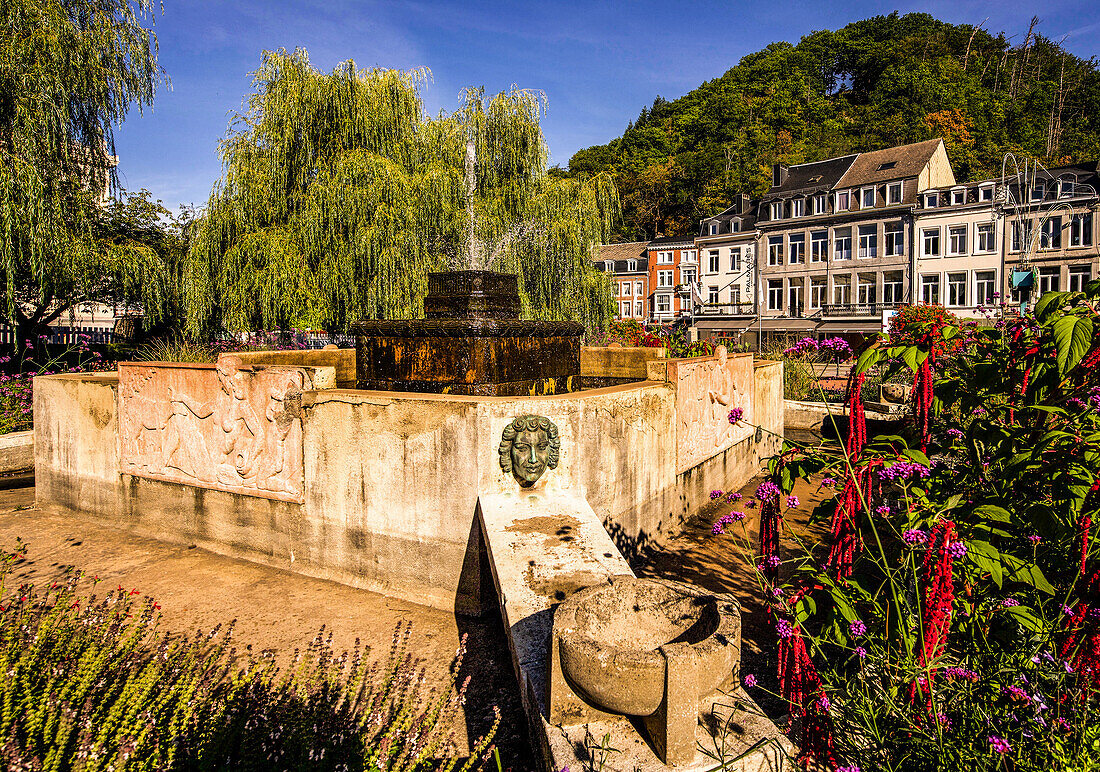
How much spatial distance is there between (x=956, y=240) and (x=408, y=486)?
41.6m

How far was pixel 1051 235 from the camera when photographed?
3606cm

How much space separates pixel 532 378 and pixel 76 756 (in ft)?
15.4

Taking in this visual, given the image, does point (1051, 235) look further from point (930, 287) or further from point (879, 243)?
point (879, 243)

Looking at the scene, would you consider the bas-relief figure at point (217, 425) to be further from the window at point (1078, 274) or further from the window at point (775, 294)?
the window at point (775, 294)

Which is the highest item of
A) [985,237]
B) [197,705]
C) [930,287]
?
[985,237]

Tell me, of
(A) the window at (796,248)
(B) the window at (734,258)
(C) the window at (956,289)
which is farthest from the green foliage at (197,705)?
(B) the window at (734,258)

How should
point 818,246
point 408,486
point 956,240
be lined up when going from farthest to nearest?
point 818,246
point 956,240
point 408,486

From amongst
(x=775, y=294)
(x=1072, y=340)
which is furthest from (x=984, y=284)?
(x=1072, y=340)

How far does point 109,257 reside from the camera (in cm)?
1330

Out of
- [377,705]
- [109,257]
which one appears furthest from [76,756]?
[109,257]

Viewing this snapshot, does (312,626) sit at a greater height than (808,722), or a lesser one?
lesser

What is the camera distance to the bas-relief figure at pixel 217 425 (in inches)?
209

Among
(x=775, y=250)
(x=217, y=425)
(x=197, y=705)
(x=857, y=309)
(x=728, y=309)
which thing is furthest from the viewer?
(x=728, y=309)

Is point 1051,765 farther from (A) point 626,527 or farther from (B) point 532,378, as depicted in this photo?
(B) point 532,378
